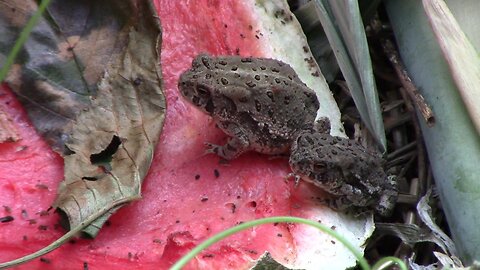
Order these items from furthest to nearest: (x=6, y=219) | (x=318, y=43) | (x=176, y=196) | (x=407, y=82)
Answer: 1. (x=318, y=43)
2. (x=407, y=82)
3. (x=176, y=196)
4. (x=6, y=219)

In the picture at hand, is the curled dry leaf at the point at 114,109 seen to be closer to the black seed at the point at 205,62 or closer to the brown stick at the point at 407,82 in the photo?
the black seed at the point at 205,62

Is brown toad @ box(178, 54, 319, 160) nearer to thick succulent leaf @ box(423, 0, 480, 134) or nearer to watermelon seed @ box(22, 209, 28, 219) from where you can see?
thick succulent leaf @ box(423, 0, 480, 134)

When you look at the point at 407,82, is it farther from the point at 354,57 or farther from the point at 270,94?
the point at 270,94

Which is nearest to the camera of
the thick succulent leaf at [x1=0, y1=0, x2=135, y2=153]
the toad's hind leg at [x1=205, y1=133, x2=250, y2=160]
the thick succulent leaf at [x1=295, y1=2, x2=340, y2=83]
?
the thick succulent leaf at [x1=0, y1=0, x2=135, y2=153]

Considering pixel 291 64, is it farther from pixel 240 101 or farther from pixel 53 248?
pixel 53 248

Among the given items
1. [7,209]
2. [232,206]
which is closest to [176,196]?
[232,206]

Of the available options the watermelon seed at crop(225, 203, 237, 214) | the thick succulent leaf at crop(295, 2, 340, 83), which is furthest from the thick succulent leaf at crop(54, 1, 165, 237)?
the thick succulent leaf at crop(295, 2, 340, 83)
